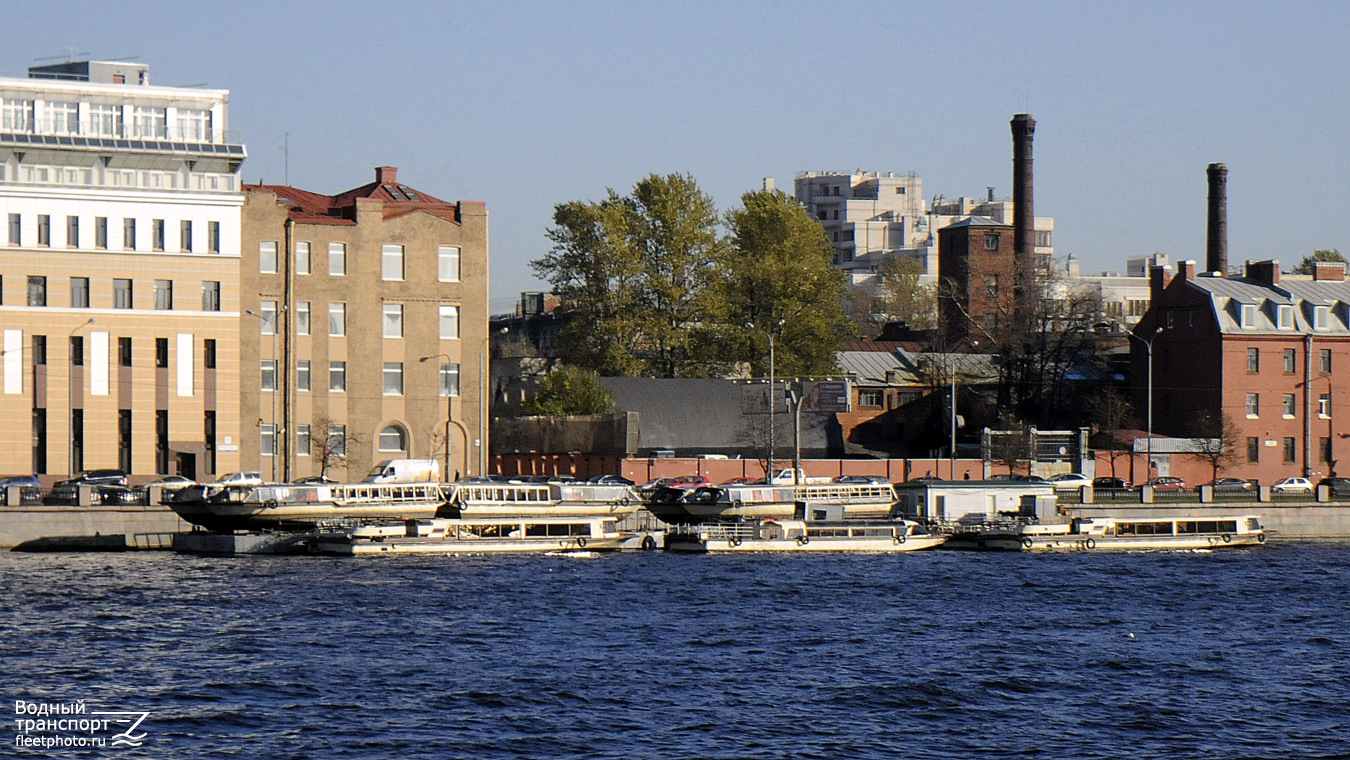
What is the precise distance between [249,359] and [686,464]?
22.6m

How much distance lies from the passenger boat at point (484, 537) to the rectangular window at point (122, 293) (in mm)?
18787

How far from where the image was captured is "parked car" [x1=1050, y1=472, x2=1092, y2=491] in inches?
3630

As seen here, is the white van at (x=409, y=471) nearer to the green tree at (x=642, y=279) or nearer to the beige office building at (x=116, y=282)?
the beige office building at (x=116, y=282)

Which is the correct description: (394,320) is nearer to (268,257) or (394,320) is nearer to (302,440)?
(268,257)

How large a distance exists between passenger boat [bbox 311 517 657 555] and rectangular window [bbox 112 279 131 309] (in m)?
18.8

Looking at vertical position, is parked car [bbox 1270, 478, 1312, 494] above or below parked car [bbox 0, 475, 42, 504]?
below

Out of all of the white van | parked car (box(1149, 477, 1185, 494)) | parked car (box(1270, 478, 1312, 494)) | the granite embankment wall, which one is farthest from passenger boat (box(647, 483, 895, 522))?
the granite embankment wall

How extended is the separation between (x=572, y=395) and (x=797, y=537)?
86.5 ft

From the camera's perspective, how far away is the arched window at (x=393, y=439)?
93.6 meters

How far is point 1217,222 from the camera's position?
414 ft

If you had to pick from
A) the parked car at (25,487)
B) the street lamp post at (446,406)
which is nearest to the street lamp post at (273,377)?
the street lamp post at (446,406)

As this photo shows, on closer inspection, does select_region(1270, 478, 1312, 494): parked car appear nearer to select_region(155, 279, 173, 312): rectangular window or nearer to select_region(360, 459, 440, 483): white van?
select_region(360, 459, 440, 483): white van

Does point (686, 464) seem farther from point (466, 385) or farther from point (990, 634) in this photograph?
point (990, 634)

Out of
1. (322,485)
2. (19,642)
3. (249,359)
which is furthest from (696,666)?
(249,359)
